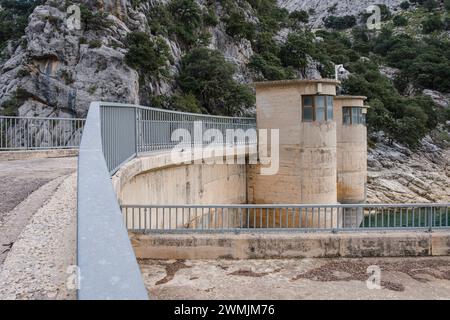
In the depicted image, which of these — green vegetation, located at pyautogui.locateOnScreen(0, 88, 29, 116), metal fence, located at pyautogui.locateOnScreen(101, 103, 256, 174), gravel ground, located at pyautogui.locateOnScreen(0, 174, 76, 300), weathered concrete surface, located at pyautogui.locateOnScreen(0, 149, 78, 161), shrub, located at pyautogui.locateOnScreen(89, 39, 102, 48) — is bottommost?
gravel ground, located at pyautogui.locateOnScreen(0, 174, 76, 300)

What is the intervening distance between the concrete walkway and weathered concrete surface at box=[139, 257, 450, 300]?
228 centimetres

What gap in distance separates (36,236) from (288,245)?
545cm

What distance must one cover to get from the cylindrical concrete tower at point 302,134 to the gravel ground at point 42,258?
42.3 ft

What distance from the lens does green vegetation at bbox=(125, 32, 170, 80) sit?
30.5 m

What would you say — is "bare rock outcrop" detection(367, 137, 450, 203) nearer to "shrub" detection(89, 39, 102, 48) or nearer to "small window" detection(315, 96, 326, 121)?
"small window" detection(315, 96, 326, 121)

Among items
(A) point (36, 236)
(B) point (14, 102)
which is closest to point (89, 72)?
(B) point (14, 102)

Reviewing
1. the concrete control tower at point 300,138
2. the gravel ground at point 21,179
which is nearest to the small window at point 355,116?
the concrete control tower at point 300,138

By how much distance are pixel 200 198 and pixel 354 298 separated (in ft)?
28.7

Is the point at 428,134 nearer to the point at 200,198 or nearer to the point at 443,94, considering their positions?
the point at 443,94

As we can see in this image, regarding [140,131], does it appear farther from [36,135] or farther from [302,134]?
[302,134]

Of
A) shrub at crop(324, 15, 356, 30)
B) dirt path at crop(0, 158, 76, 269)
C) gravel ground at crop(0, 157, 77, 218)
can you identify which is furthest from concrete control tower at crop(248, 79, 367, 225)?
shrub at crop(324, 15, 356, 30)

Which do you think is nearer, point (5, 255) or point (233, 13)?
point (5, 255)

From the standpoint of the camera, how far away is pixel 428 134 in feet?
164

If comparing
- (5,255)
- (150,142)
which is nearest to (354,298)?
(5,255)
